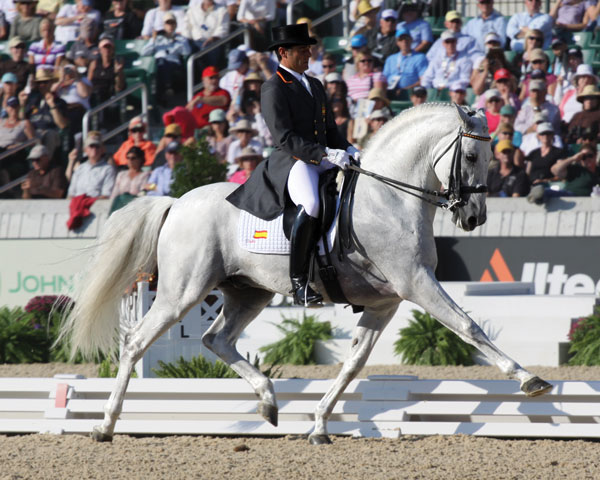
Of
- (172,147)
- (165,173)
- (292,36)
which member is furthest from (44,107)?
(292,36)

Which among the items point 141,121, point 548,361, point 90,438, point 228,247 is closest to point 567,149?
point 548,361

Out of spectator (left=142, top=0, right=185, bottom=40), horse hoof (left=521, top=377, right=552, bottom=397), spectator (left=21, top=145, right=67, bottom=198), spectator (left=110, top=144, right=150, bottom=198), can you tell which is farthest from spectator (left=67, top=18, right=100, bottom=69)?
horse hoof (left=521, top=377, right=552, bottom=397)

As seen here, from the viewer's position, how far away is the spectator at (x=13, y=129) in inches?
551

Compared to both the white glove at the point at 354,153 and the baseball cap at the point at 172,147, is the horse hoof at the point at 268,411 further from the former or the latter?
the baseball cap at the point at 172,147

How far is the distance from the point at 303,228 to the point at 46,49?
35.2 ft

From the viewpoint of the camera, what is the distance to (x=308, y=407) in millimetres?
6047

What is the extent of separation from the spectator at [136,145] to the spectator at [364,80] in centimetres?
270

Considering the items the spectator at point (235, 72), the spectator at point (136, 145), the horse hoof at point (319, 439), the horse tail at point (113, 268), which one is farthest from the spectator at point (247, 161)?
the horse hoof at point (319, 439)

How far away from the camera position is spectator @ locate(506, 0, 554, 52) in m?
12.7

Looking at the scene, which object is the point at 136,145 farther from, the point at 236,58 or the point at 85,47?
the point at 85,47

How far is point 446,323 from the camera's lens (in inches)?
208

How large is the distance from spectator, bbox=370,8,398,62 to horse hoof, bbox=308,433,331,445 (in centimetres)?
831

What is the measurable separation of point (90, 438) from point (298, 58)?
2.57 m

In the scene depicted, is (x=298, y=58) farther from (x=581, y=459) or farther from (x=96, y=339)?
(x=581, y=459)
